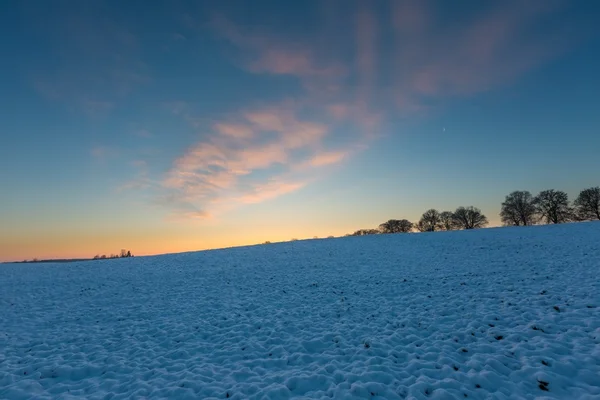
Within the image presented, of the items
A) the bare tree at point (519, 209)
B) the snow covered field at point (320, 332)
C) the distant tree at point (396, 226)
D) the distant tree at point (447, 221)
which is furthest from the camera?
the distant tree at point (396, 226)

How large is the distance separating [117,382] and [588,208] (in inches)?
3189

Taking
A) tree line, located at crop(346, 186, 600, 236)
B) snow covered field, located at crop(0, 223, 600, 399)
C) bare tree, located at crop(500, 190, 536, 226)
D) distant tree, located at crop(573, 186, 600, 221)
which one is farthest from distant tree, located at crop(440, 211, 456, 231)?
snow covered field, located at crop(0, 223, 600, 399)

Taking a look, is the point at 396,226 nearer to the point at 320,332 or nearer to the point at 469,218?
the point at 469,218

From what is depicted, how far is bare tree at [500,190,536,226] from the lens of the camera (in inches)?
2603

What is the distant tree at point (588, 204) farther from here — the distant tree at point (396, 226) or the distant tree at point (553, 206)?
the distant tree at point (396, 226)

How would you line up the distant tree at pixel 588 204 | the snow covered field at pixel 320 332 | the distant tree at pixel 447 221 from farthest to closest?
1. the distant tree at pixel 447 221
2. the distant tree at pixel 588 204
3. the snow covered field at pixel 320 332

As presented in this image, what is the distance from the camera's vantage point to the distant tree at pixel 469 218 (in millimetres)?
73938

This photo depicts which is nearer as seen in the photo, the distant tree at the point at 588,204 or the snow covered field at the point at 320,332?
the snow covered field at the point at 320,332

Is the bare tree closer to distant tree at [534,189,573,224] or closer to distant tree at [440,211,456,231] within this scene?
distant tree at [534,189,573,224]

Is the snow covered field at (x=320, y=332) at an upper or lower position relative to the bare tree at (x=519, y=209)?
lower

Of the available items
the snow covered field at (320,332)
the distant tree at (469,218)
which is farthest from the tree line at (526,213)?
the snow covered field at (320,332)

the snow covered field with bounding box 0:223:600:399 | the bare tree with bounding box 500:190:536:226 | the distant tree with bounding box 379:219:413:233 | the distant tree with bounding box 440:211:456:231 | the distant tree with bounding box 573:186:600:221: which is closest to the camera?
the snow covered field with bounding box 0:223:600:399

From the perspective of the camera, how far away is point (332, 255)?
28.6 meters

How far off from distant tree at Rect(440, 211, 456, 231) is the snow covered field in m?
57.4
